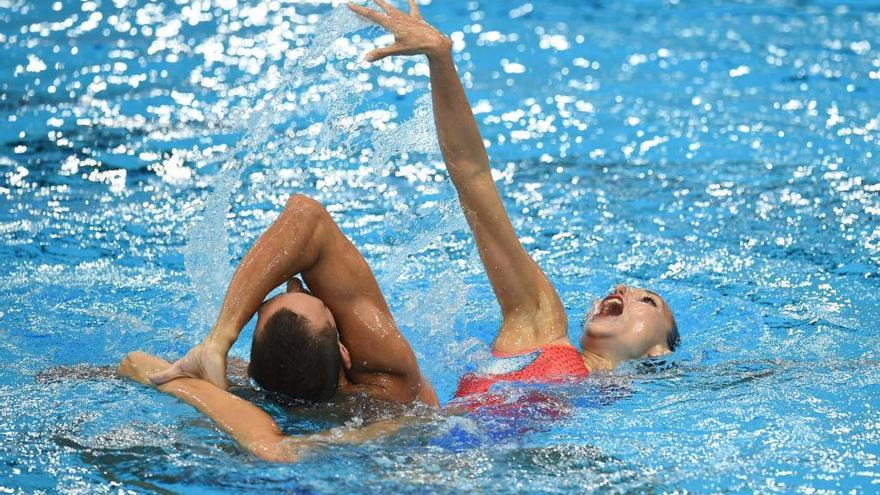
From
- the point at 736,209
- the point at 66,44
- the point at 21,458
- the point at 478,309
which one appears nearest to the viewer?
the point at 21,458

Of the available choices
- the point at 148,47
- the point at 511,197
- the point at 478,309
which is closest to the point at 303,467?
the point at 478,309

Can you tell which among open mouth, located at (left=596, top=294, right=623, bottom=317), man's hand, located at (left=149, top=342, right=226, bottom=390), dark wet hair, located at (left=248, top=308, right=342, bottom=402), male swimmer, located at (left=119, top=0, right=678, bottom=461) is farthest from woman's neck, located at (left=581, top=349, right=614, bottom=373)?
man's hand, located at (left=149, top=342, right=226, bottom=390)

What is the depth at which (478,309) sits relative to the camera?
4.64m

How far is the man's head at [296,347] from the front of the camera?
282cm

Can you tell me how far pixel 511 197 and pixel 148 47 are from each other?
3297 millimetres

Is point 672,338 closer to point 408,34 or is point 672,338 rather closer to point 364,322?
Result: point 364,322

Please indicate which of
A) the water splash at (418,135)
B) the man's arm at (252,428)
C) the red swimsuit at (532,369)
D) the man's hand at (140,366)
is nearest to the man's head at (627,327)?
the red swimsuit at (532,369)

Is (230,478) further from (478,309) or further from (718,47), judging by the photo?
(718,47)

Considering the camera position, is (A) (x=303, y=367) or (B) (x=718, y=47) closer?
(A) (x=303, y=367)

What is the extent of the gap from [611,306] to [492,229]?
53cm

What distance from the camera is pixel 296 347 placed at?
2834mm

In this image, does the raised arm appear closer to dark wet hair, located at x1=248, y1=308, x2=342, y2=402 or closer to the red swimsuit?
the red swimsuit

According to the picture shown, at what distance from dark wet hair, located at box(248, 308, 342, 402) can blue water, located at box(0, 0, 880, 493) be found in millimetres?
207

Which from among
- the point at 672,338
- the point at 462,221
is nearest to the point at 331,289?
the point at 462,221
